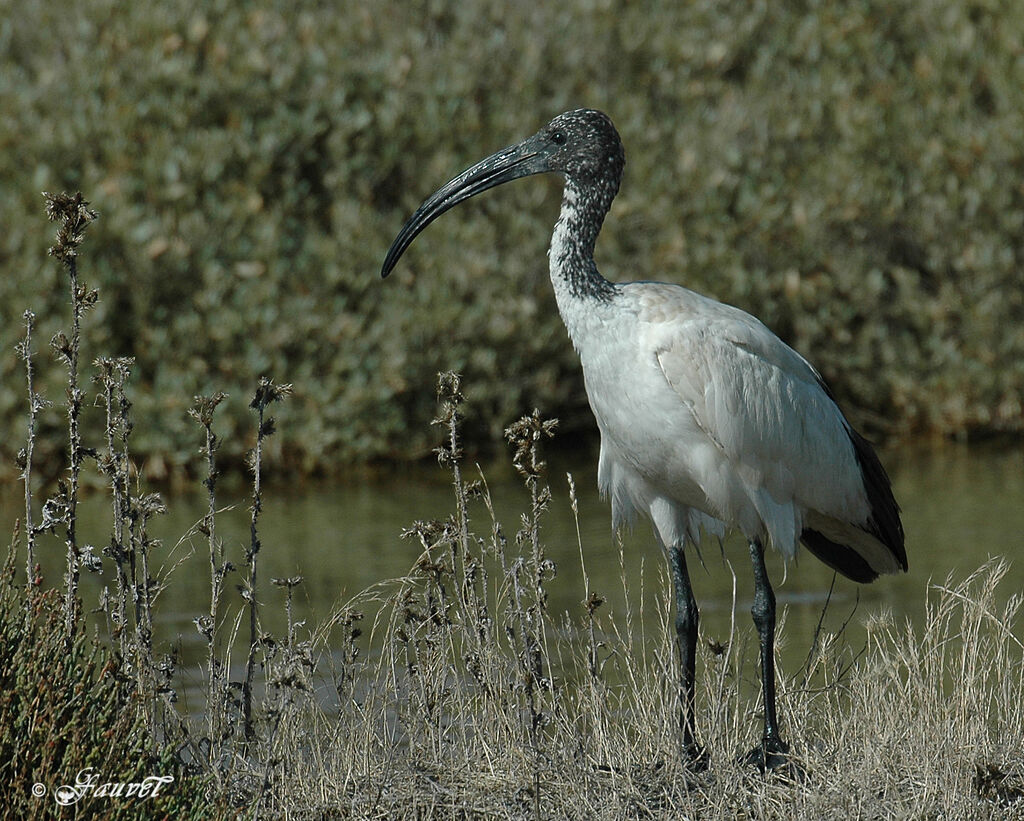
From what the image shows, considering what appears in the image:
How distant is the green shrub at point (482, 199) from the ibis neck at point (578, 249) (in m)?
5.61

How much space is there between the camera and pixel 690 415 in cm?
492

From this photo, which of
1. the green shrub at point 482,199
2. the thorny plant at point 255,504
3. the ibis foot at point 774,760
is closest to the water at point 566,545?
the green shrub at point 482,199

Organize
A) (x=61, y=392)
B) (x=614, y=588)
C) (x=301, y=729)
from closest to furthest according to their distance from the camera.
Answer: (x=301, y=729) < (x=614, y=588) < (x=61, y=392)

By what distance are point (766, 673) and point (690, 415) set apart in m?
0.81

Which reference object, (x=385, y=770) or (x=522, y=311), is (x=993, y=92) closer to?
(x=522, y=311)

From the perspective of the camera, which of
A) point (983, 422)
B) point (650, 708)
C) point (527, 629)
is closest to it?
point (527, 629)

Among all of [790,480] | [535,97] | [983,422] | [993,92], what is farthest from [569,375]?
[790,480]

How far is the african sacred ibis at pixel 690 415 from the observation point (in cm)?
489

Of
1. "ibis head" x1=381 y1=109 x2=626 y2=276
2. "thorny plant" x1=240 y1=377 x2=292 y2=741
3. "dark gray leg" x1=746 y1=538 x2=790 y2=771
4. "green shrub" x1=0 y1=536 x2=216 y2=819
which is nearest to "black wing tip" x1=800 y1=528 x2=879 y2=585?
"dark gray leg" x1=746 y1=538 x2=790 y2=771

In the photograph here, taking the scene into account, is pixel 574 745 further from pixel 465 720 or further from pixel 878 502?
pixel 878 502

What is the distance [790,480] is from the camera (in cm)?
521

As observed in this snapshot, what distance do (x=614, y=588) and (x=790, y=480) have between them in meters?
3.02

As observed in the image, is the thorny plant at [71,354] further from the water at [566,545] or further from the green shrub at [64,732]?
the water at [566,545]

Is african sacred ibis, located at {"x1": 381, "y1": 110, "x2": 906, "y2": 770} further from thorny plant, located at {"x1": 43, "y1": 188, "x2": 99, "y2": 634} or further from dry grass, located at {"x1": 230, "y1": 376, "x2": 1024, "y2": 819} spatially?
thorny plant, located at {"x1": 43, "y1": 188, "x2": 99, "y2": 634}
